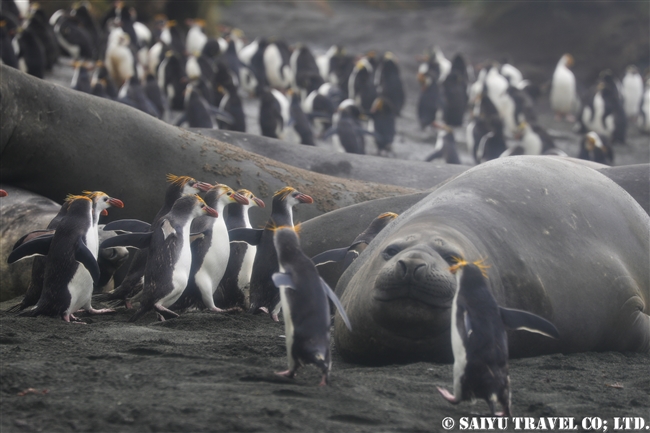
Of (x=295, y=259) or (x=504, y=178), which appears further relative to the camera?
(x=504, y=178)

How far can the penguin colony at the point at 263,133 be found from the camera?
363 cm

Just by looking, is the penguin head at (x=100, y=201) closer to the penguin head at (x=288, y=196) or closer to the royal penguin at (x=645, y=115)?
the penguin head at (x=288, y=196)

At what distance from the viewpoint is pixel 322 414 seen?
3.09 m

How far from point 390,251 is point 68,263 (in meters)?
1.98

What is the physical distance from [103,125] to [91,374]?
427cm

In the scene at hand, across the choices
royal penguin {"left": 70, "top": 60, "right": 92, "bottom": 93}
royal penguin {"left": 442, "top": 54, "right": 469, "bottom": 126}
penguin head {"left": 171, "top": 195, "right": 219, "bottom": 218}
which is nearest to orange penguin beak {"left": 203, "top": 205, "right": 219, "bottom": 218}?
penguin head {"left": 171, "top": 195, "right": 219, "bottom": 218}

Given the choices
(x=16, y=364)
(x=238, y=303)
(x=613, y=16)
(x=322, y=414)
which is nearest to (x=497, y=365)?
(x=322, y=414)

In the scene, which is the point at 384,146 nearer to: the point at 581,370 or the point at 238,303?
the point at 238,303

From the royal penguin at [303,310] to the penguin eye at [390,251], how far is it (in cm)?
53

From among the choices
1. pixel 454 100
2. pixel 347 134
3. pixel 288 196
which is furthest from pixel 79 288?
pixel 454 100

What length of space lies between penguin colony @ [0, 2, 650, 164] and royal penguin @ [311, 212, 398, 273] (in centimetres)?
740

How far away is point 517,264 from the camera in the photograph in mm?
4539

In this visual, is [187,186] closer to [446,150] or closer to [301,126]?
[301,126]

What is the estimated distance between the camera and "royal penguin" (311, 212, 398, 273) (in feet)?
17.1
